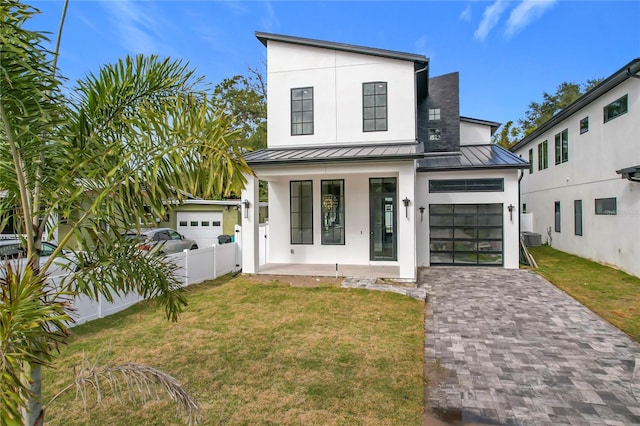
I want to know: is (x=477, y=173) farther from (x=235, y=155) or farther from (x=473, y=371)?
(x=235, y=155)

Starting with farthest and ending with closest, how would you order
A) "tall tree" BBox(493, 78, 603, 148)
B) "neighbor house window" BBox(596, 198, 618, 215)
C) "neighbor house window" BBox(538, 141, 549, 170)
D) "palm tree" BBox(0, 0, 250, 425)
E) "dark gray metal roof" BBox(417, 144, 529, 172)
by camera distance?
"tall tree" BBox(493, 78, 603, 148) → "neighbor house window" BBox(538, 141, 549, 170) → "dark gray metal roof" BBox(417, 144, 529, 172) → "neighbor house window" BBox(596, 198, 618, 215) → "palm tree" BBox(0, 0, 250, 425)

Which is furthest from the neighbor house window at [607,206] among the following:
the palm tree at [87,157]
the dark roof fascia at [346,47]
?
the palm tree at [87,157]

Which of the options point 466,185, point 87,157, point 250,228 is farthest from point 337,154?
point 87,157

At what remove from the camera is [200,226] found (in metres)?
20.1

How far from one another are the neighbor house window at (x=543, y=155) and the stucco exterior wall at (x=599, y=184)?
0.41 m

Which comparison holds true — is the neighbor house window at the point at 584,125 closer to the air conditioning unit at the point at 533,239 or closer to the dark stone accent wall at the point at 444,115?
the dark stone accent wall at the point at 444,115

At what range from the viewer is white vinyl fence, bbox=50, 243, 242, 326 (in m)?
6.88

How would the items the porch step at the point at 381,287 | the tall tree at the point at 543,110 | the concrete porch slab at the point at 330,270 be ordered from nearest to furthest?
the porch step at the point at 381,287 → the concrete porch slab at the point at 330,270 → the tall tree at the point at 543,110

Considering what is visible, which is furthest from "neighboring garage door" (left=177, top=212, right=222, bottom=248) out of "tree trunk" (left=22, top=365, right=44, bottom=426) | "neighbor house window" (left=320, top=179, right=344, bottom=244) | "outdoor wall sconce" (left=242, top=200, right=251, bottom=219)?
"tree trunk" (left=22, top=365, right=44, bottom=426)

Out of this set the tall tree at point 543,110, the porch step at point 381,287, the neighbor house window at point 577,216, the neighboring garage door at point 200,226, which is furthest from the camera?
the tall tree at point 543,110

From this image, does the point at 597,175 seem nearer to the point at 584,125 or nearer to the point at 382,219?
the point at 584,125

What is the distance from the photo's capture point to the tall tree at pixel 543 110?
33875mm

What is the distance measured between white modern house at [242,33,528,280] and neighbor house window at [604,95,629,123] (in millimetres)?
3106

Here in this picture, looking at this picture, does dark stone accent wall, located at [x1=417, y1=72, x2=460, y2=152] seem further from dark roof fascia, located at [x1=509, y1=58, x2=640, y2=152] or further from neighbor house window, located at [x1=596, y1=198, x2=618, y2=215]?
neighbor house window, located at [x1=596, y1=198, x2=618, y2=215]
